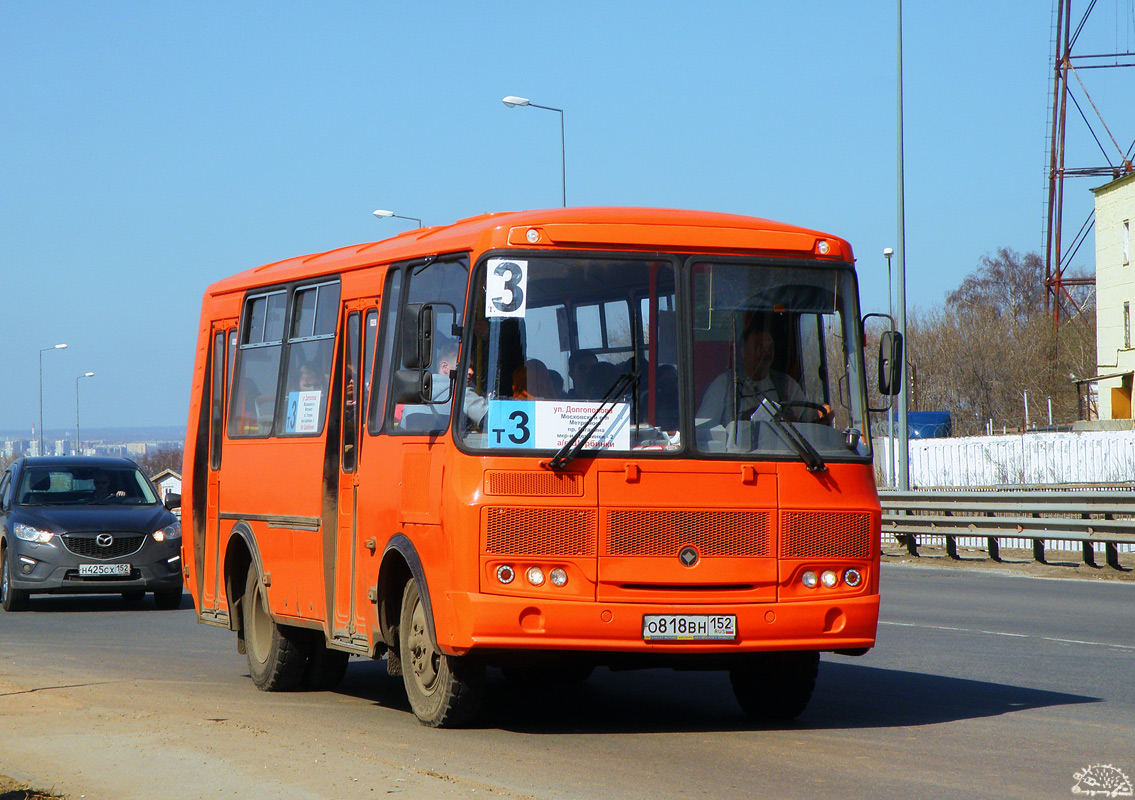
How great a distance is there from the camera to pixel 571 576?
27.7 feet

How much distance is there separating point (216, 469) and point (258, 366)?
107cm

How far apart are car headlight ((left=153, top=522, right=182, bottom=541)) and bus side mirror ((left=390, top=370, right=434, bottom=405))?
422 inches

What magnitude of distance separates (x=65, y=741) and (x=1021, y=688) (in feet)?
19.9

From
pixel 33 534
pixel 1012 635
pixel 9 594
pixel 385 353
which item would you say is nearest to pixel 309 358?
pixel 385 353

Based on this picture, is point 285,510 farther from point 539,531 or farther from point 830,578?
point 830,578

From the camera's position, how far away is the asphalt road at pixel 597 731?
7160mm

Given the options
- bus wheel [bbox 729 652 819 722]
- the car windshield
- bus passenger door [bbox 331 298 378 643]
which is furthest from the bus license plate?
the car windshield

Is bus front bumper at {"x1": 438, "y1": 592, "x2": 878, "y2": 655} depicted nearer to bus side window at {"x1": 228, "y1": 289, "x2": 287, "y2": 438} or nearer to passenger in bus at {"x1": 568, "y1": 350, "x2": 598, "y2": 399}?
passenger in bus at {"x1": 568, "y1": 350, "x2": 598, "y2": 399}

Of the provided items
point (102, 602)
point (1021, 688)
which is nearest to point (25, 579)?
point (102, 602)

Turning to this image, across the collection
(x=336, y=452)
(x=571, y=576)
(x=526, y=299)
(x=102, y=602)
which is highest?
(x=526, y=299)

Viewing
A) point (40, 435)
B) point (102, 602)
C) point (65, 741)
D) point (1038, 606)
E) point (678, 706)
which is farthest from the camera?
point (40, 435)

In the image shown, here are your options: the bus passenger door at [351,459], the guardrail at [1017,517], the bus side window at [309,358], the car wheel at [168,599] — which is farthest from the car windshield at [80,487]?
the guardrail at [1017,517]

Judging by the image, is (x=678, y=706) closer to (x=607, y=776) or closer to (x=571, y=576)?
(x=571, y=576)

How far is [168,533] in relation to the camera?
62.0 ft
